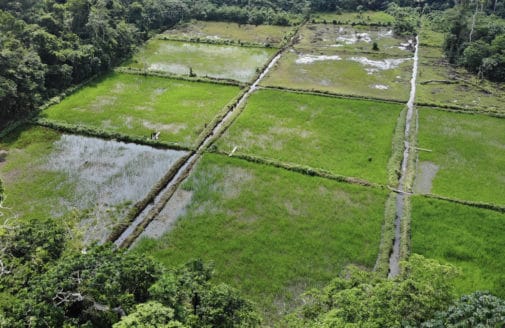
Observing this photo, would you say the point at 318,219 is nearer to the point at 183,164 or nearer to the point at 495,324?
the point at 183,164

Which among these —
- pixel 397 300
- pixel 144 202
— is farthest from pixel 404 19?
pixel 397 300

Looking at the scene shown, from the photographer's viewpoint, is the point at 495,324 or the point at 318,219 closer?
the point at 495,324

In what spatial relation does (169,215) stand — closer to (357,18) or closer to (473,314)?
(473,314)

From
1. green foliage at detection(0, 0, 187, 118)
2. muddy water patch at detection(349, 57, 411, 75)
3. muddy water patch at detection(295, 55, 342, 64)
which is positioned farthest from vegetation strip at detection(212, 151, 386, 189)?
muddy water patch at detection(295, 55, 342, 64)

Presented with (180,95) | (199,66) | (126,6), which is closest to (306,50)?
(199,66)

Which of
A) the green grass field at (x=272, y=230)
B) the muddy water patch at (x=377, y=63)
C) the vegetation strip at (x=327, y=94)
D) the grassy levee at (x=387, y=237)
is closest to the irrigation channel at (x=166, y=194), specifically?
the green grass field at (x=272, y=230)

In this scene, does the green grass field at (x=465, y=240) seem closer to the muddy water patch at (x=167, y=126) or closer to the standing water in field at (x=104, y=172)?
the standing water in field at (x=104, y=172)

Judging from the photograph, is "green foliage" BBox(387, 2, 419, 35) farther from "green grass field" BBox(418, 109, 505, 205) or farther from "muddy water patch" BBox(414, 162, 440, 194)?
"muddy water patch" BBox(414, 162, 440, 194)

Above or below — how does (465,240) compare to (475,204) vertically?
below
